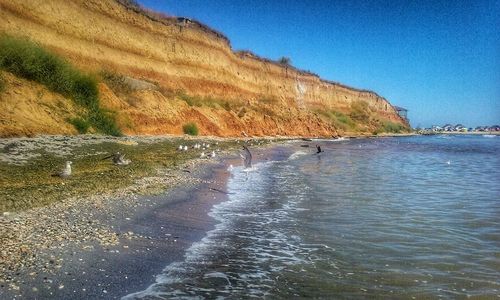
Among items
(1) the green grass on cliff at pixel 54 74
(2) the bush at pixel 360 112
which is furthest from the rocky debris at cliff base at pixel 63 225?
(2) the bush at pixel 360 112

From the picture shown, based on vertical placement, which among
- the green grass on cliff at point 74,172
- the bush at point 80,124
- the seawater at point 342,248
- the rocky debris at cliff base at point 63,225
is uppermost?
the bush at point 80,124

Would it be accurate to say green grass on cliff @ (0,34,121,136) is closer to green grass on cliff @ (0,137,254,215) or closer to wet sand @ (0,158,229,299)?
green grass on cliff @ (0,137,254,215)

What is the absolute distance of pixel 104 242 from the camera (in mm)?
6340

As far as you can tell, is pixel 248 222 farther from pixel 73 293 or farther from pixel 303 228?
pixel 73 293

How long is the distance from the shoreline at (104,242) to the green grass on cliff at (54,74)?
13.3m

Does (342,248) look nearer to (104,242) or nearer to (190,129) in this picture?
(104,242)

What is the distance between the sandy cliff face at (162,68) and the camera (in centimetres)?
2744

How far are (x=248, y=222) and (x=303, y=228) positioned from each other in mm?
1279

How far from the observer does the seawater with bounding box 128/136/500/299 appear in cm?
535

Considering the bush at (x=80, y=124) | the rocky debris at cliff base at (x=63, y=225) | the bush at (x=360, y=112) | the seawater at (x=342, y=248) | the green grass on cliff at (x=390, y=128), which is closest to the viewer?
the rocky debris at cliff base at (x=63, y=225)

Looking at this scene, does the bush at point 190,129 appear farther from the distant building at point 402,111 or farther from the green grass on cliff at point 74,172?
the distant building at point 402,111

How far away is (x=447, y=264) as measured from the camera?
6.48m

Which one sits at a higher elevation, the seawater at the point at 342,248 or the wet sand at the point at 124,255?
the wet sand at the point at 124,255

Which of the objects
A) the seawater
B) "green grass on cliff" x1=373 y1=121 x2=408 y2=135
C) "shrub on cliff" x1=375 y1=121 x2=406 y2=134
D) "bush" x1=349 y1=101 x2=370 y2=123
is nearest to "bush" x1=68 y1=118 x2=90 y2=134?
the seawater
